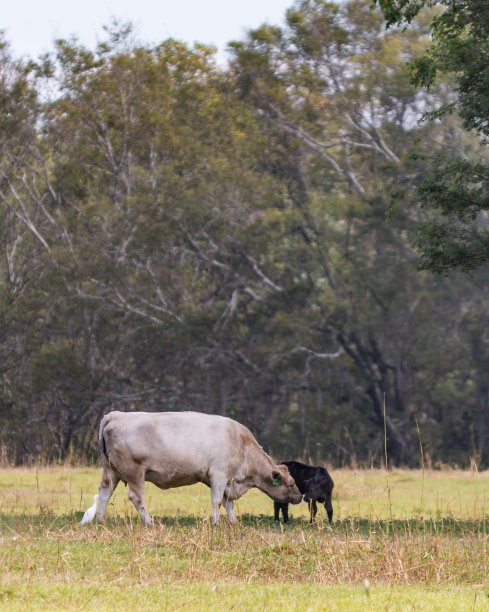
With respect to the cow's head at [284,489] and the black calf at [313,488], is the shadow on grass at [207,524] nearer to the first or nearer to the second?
the black calf at [313,488]

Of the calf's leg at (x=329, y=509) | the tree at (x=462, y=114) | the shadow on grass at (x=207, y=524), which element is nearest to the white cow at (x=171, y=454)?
the shadow on grass at (x=207, y=524)

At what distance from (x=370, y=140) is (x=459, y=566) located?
26.0 meters

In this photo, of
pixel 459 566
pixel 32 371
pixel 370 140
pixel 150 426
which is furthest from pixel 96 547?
pixel 370 140

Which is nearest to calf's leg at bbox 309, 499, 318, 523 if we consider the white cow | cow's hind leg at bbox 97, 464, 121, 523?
the white cow

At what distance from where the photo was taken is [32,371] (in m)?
33.1

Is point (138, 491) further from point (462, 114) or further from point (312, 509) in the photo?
point (462, 114)

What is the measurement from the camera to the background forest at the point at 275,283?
33.2 meters

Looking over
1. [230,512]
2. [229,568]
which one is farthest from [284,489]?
[229,568]

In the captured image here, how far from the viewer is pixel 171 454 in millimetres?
12602

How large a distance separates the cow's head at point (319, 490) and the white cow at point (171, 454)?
501 millimetres

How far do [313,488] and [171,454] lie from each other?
2.14m

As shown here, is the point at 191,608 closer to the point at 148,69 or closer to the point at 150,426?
the point at 150,426

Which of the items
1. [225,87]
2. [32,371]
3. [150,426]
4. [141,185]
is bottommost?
[150,426]

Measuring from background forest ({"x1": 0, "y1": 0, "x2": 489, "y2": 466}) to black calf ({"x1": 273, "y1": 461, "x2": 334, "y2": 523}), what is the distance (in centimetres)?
1831
